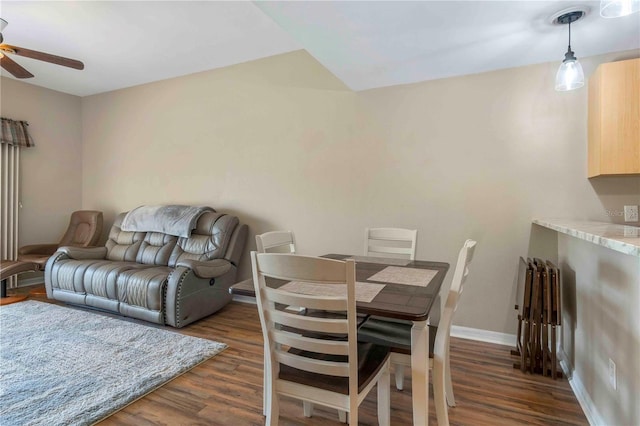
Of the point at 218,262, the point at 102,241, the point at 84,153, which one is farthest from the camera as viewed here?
the point at 84,153

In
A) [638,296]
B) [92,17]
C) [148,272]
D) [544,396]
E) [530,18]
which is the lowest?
[544,396]

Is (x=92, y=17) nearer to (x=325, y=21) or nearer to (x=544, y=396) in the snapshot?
(x=325, y=21)

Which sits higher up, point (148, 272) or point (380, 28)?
point (380, 28)

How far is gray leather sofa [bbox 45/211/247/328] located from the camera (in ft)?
9.37

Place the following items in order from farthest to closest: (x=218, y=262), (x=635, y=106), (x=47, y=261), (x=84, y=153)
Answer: (x=84, y=153)
(x=47, y=261)
(x=218, y=262)
(x=635, y=106)

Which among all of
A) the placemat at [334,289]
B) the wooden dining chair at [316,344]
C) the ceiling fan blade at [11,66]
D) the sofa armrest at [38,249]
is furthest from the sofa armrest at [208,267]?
the sofa armrest at [38,249]

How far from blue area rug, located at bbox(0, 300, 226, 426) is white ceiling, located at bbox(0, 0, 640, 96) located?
7.64ft

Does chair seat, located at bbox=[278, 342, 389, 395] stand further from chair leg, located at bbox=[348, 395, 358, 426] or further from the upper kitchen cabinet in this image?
the upper kitchen cabinet

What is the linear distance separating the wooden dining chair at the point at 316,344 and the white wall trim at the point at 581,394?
117cm

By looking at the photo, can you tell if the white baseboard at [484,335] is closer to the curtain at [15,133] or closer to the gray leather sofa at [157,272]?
the gray leather sofa at [157,272]

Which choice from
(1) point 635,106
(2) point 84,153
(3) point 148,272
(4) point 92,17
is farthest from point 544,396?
(2) point 84,153

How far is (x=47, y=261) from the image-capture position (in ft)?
11.7

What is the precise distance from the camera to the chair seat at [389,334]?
1457 millimetres

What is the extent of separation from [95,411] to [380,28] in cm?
271
